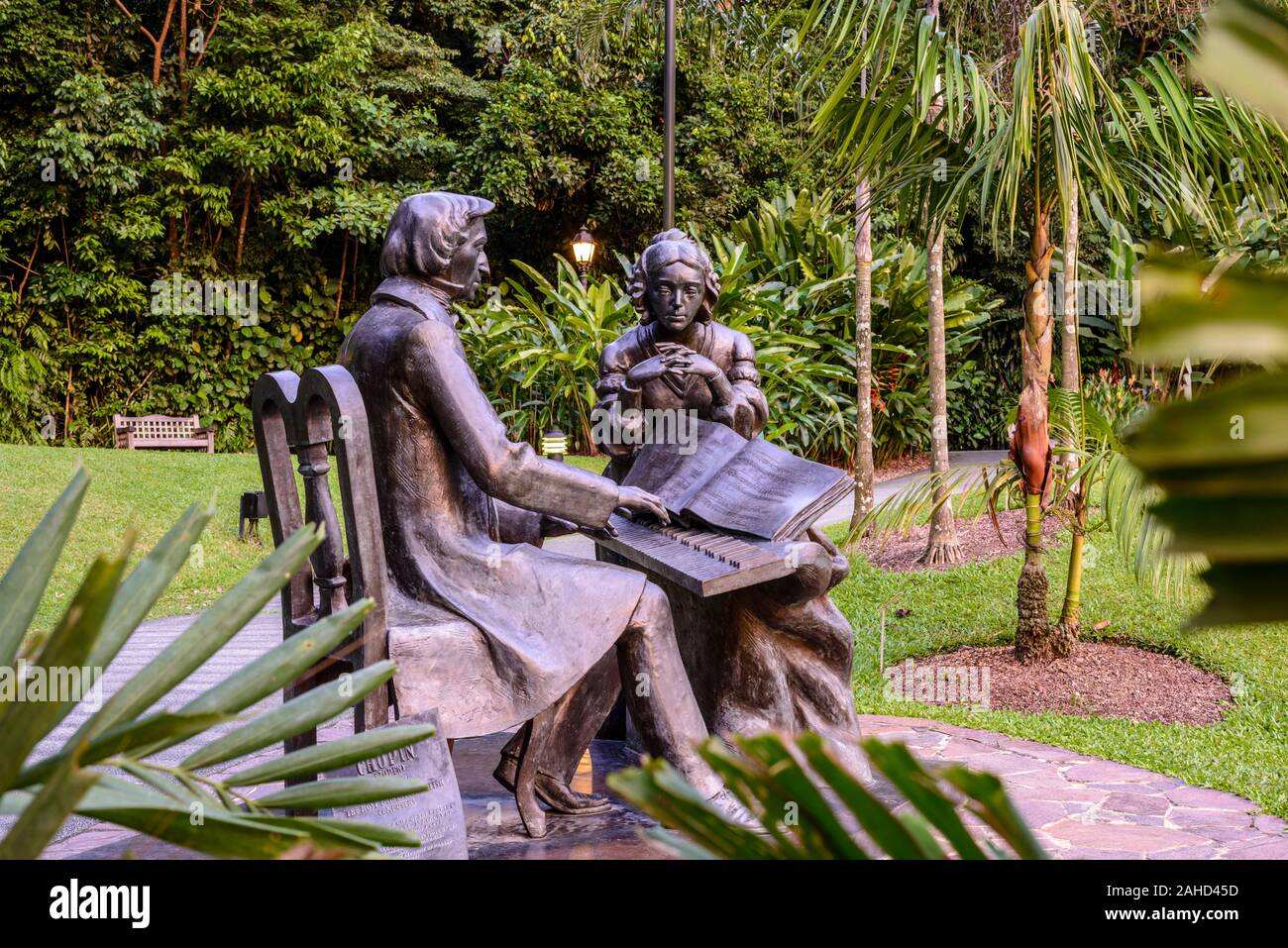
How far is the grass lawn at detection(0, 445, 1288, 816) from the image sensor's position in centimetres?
586

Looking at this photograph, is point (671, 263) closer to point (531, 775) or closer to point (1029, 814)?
point (531, 775)

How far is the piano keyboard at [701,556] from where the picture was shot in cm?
327

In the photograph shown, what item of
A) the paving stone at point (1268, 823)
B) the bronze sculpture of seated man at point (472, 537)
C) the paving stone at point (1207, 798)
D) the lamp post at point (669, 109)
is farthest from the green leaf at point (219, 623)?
the lamp post at point (669, 109)

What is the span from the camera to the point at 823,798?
69 centimetres

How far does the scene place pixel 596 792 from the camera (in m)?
3.91

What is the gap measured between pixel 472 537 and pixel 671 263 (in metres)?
1.27

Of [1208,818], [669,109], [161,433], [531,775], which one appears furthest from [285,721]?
[161,433]

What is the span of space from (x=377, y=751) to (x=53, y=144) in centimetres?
1829

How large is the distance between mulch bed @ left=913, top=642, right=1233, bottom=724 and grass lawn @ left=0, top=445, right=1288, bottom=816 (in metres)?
0.16

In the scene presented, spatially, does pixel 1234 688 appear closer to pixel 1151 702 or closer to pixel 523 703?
pixel 1151 702

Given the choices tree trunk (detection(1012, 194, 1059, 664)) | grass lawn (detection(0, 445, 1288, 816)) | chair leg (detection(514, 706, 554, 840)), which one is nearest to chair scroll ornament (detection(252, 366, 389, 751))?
chair leg (detection(514, 706, 554, 840))

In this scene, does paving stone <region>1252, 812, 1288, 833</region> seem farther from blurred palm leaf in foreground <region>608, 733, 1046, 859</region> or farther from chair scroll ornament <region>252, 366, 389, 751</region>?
blurred palm leaf in foreground <region>608, 733, 1046, 859</region>

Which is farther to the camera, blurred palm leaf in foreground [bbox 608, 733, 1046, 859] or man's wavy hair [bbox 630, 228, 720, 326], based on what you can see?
man's wavy hair [bbox 630, 228, 720, 326]
